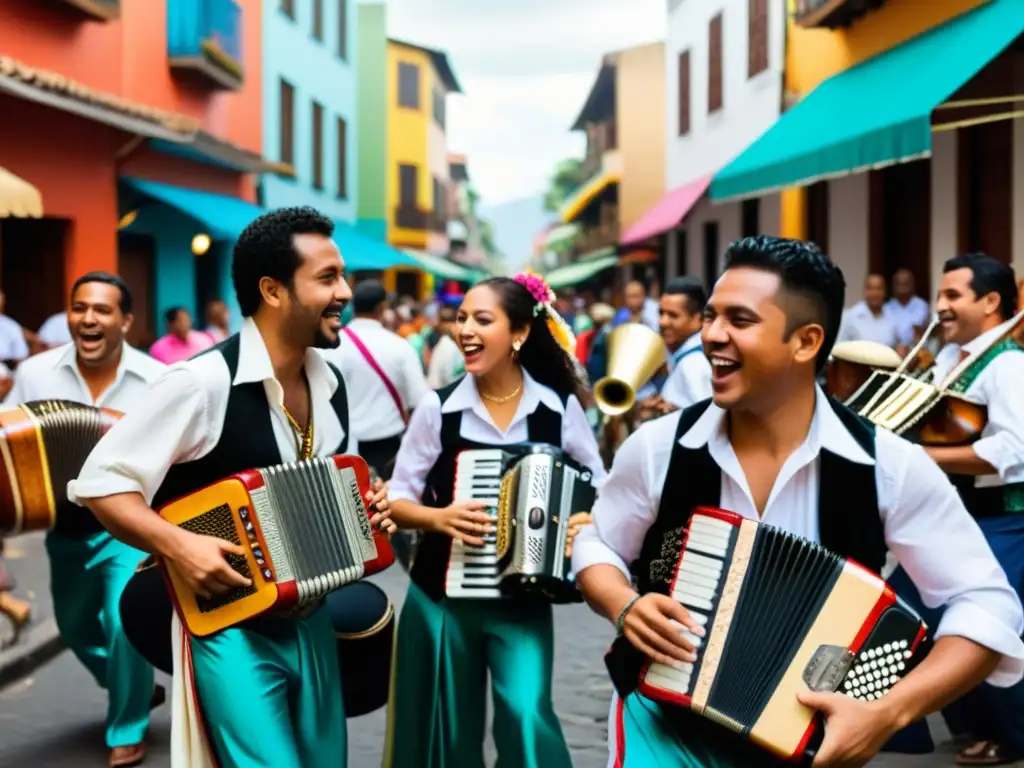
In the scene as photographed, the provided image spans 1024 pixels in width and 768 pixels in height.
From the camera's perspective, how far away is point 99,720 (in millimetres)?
6613

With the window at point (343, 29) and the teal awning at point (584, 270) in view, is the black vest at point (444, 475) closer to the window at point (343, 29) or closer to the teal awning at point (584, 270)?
the window at point (343, 29)

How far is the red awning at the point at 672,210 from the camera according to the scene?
2355cm

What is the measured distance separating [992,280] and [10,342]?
8391 millimetres

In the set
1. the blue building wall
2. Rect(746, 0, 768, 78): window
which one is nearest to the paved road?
Rect(746, 0, 768, 78): window

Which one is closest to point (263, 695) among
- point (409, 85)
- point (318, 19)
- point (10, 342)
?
point (10, 342)

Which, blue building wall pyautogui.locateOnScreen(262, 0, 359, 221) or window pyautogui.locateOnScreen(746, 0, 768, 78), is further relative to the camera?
blue building wall pyautogui.locateOnScreen(262, 0, 359, 221)

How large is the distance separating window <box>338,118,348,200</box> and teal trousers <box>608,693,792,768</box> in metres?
30.1

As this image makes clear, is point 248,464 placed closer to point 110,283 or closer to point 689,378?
point 110,283

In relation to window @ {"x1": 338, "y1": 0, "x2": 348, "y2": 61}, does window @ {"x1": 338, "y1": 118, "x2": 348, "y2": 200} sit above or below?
below

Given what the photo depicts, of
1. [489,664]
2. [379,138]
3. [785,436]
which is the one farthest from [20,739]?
[379,138]

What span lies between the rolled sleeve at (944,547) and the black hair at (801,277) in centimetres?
29

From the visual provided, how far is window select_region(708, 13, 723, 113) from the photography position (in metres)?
25.0

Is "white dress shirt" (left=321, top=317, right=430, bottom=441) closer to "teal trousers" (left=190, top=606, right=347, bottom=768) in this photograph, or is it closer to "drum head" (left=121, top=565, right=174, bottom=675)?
"drum head" (left=121, top=565, right=174, bottom=675)

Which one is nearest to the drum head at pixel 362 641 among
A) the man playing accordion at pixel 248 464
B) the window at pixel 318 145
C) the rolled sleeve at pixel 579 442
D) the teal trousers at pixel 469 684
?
the man playing accordion at pixel 248 464
